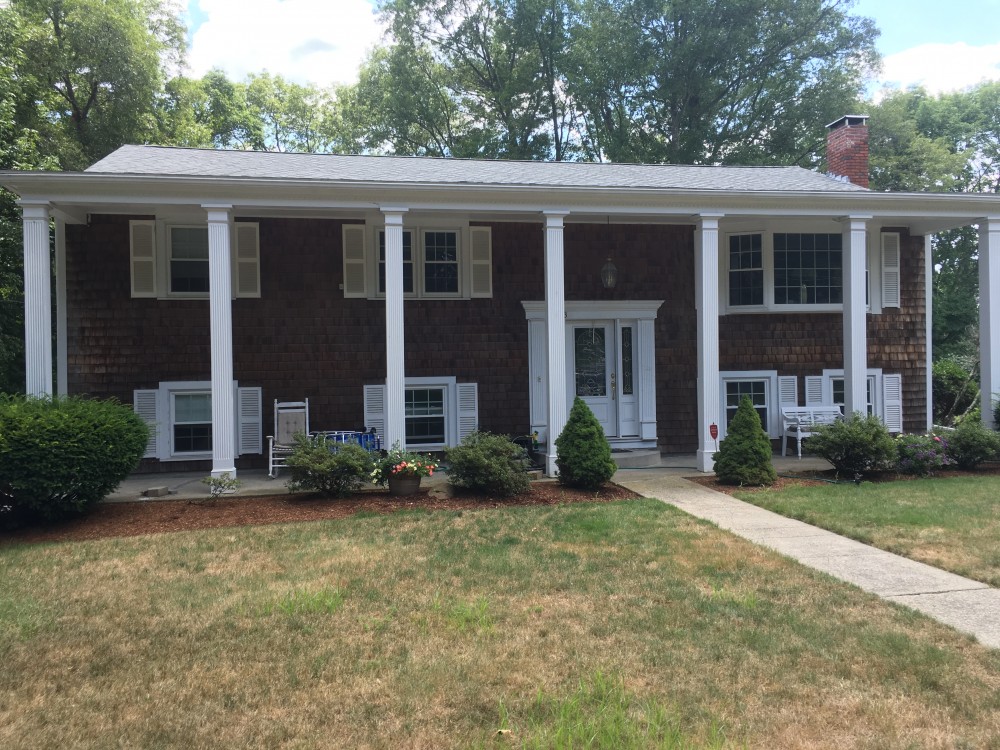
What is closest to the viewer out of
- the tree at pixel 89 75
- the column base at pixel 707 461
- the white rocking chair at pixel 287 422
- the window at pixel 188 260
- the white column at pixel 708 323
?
the white column at pixel 708 323

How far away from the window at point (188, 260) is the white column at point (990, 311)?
1210cm

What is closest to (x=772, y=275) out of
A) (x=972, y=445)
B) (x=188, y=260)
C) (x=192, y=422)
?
(x=972, y=445)

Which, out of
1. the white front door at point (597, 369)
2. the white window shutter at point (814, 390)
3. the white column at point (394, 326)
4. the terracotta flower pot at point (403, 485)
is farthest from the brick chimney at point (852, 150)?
the terracotta flower pot at point (403, 485)

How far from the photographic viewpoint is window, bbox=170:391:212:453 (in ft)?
36.5

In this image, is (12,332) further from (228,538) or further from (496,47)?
(496,47)

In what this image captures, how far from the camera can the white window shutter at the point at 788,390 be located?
40.8 feet

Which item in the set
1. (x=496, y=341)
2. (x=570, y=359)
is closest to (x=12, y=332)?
(x=496, y=341)

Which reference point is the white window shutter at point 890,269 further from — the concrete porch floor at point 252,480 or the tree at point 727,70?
the tree at point 727,70

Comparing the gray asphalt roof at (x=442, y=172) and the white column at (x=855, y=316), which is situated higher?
the gray asphalt roof at (x=442, y=172)

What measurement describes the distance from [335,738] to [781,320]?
36.6 ft

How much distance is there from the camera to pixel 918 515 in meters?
7.23

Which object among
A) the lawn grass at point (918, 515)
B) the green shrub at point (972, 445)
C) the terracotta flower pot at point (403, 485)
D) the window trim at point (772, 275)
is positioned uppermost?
the window trim at point (772, 275)

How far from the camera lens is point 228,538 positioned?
6.91 metres

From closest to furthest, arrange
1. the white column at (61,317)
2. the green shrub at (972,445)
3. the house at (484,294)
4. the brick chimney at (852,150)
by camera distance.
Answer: the house at (484,294) < the green shrub at (972,445) < the white column at (61,317) < the brick chimney at (852,150)
